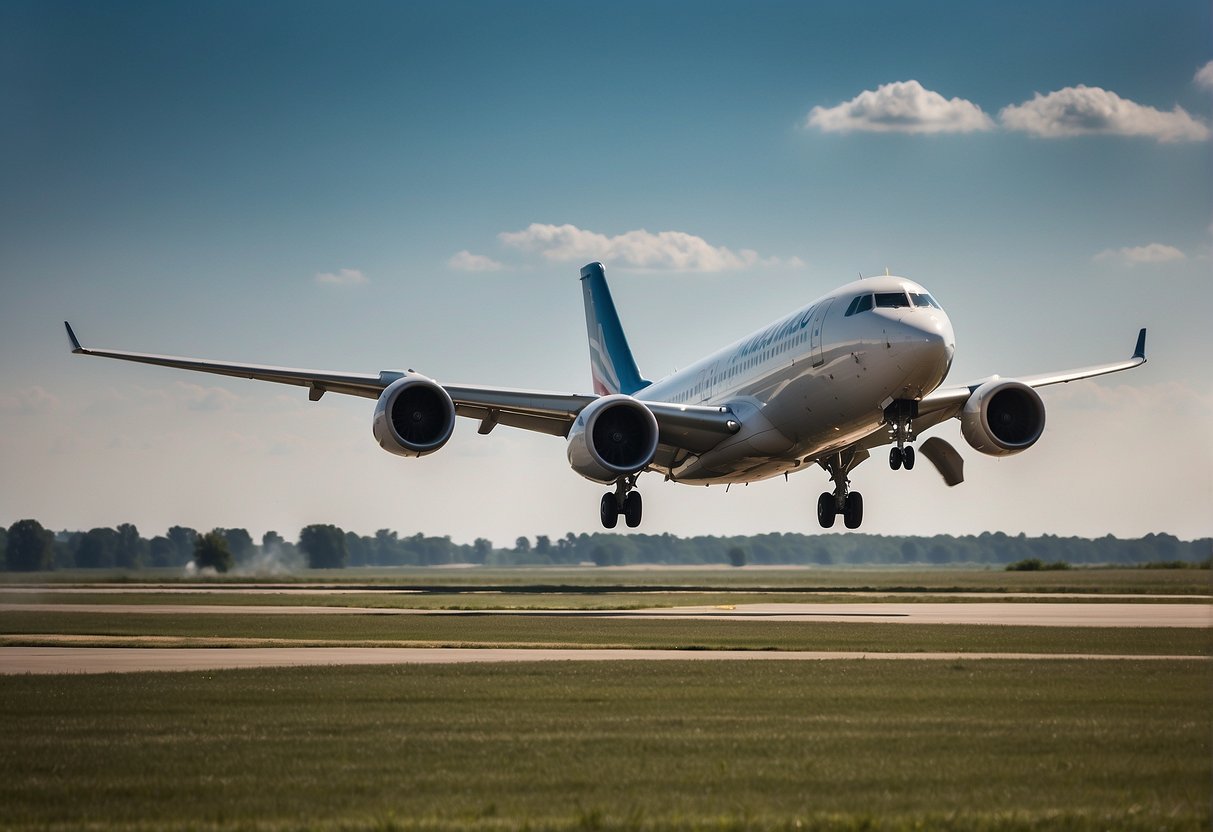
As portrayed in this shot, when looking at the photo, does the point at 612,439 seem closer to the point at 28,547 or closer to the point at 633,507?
the point at 633,507

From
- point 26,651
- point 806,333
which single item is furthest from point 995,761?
point 806,333

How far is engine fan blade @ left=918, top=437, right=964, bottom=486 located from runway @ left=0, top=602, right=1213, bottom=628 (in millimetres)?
4148

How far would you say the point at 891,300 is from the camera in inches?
1393

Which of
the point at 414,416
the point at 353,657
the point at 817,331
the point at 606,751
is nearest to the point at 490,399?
the point at 414,416

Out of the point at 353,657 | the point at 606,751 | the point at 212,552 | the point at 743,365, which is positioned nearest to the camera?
the point at 606,751

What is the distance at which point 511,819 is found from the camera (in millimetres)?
11273

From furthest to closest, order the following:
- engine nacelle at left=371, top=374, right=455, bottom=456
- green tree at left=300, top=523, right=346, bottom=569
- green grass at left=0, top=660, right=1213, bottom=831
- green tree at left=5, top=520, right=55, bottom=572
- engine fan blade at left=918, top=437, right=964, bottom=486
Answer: green tree at left=300, top=523, right=346, bottom=569 < green tree at left=5, top=520, right=55, bottom=572 < engine fan blade at left=918, top=437, right=964, bottom=486 < engine nacelle at left=371, top=374, right=455, bottom=456 < green grass at left=0, top=660, right=1213, bottom=831

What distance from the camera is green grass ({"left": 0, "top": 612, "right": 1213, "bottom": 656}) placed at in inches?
1096

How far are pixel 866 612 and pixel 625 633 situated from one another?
12.1m

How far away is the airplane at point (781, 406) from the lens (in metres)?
35.3

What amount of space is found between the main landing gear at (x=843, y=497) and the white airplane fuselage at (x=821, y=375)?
213 centimetres

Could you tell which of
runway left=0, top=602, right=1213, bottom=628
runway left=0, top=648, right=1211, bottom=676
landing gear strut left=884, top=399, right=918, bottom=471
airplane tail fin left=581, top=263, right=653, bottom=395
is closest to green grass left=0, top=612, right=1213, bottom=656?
runway left=0, top=648, right=1211, bottom=676

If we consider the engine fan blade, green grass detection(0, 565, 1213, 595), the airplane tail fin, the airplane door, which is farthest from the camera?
the airplane tail fin

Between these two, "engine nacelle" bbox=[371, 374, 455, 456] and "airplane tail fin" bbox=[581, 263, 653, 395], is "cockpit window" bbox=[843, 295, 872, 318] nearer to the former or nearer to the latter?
"engine nacelle" bbox=[371, 374, 455, 456]
